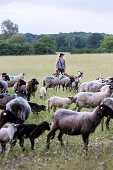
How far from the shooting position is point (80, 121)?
699 centimetres

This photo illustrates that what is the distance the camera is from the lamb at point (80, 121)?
6918mm

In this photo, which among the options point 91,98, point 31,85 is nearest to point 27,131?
point 91,98

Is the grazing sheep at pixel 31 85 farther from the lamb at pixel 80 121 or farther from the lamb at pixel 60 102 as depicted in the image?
the lamb at pixel 80 121

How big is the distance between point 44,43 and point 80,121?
83697 millimetres

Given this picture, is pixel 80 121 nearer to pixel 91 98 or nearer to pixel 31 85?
pixel 91 98

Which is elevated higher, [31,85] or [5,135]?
[5,135]

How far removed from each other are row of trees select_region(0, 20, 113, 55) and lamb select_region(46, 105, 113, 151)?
6620cm

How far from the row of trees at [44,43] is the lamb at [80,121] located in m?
66.2

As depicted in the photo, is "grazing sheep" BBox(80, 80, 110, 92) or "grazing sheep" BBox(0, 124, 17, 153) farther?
"grazing sheep" BBox(80, 80, 110, 92)

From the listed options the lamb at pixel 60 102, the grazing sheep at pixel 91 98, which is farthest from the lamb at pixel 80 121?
the lamb at pixel 60 102

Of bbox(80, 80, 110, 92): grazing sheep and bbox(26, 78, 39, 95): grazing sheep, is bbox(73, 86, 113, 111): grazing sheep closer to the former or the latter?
bbox(80, 80, 110, 92): grazing sheep

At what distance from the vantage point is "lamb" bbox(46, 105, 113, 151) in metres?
6.92

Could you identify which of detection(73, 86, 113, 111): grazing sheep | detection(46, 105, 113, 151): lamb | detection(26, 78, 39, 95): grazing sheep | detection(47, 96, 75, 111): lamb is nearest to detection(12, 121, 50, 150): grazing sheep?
detection(46, 105, 113, 151): lamb

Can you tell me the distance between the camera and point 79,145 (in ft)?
24.6
